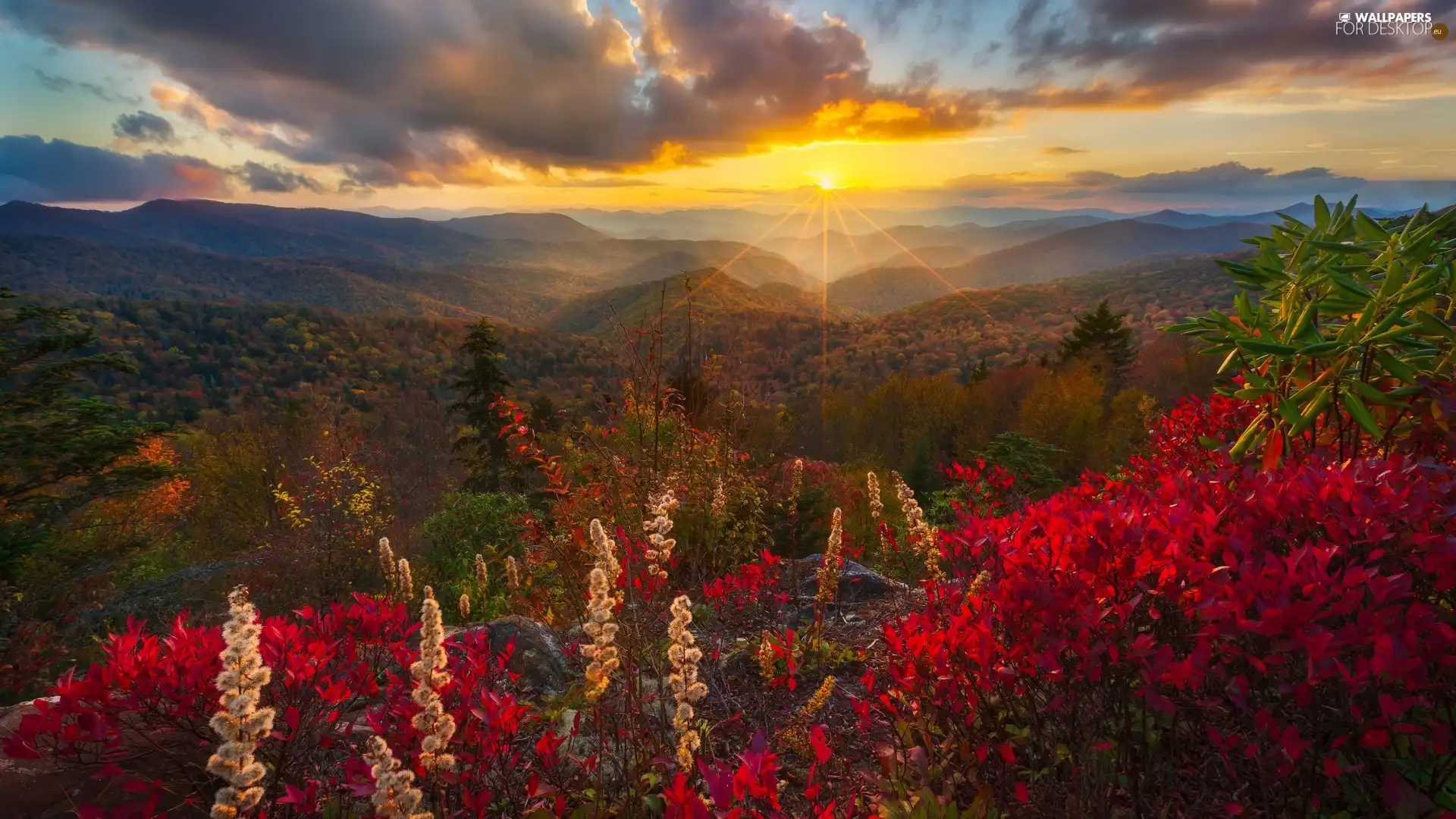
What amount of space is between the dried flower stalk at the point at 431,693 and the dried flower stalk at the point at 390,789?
0.86 feet

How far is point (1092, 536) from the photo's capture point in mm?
2441

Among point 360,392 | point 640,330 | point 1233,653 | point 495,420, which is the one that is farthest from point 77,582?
point 360,392

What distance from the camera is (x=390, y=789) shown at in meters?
1.70

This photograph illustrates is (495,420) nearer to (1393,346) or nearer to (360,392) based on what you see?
(1393,346)

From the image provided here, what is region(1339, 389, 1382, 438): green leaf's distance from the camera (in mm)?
2680

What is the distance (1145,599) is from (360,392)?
8414 cm

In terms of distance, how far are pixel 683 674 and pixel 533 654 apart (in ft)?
10.5

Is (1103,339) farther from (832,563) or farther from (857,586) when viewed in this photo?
(832,563)

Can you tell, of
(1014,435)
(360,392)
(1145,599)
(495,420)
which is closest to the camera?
(1145,599)

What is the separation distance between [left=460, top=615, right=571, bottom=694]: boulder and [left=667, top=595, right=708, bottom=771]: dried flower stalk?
2.69 m

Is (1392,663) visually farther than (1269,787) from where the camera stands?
No

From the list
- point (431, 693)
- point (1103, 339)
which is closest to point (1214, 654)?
point (431, 693)

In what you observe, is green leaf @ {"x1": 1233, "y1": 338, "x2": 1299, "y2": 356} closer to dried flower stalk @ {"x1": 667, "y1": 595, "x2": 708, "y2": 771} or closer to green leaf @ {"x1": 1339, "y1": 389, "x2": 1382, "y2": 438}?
green leaf @ {"x1": 1339, "y1": 389, "x2": 1382, "y2": 438}

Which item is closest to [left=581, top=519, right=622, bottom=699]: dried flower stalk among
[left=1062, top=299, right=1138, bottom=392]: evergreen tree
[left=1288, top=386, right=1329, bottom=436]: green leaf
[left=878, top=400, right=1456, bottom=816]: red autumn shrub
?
[left=878, top=400, right=1456, bottom=816]: red autumn shrub
